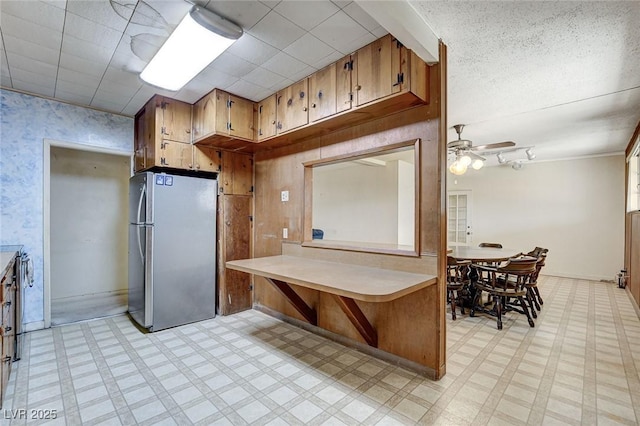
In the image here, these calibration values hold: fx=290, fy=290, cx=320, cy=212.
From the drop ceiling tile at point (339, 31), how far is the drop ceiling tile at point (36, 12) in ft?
6.07

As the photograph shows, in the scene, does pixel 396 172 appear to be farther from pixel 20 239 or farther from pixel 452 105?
pixel 20 239

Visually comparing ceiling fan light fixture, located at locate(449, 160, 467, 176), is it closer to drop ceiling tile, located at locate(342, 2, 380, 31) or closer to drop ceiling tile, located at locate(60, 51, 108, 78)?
drop ceiling tile, located at locate(342, 2, 380, 31)

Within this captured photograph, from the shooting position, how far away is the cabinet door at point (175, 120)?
3.51 meters

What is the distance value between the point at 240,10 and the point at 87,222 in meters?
4.39

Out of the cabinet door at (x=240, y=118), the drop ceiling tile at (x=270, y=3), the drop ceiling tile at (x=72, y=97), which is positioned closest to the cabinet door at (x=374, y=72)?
the drop ceiling tile at (x=270, y=3)

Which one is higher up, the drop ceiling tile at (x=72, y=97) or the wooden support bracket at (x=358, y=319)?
the drop ceiling tile at (x=72, y=97)

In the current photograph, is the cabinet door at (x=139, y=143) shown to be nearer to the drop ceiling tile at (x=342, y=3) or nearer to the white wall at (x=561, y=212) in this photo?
the drop ceiling tile at (x=342, y=3)

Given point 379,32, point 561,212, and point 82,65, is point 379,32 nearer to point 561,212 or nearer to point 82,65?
point 82,65

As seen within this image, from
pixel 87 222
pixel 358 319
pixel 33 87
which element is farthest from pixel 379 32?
pixel 87 222

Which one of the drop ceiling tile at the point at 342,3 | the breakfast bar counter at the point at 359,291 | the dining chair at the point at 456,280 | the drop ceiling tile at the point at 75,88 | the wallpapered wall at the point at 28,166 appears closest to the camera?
the drop ceiling tile at the point at 342,3

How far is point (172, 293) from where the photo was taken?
3.47 meters


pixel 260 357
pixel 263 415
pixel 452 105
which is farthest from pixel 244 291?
pixel 452 105

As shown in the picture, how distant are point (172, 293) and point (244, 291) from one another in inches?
38.2

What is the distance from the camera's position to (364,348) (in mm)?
2801
